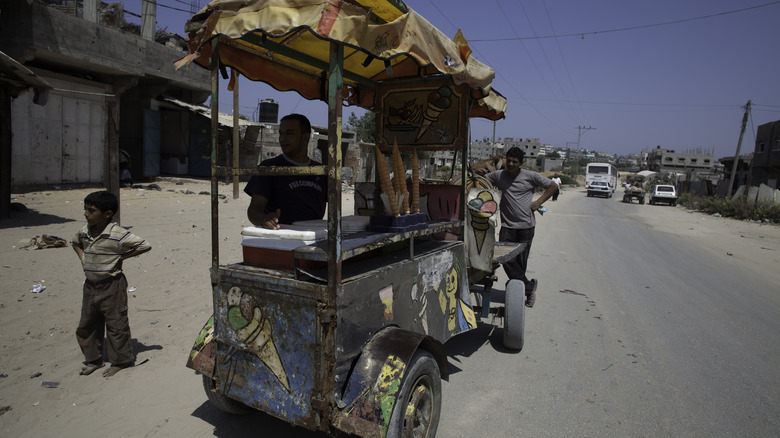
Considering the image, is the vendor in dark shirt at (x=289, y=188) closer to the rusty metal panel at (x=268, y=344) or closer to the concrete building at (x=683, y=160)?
the rusty metal panel at (x=268, y=344)

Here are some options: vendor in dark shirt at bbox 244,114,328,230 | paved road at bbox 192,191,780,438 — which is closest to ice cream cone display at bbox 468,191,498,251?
paved road at bbox 192,191,780,438

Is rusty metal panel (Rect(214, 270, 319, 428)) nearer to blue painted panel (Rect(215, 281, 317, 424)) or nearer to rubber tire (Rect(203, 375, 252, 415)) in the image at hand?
blue painted panel (Rect(215, 281, 317, 424))

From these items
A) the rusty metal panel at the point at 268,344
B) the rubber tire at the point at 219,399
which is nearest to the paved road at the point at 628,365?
the rusty metal panel at the point at 268,344

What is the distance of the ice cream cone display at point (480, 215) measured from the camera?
393 centimetres

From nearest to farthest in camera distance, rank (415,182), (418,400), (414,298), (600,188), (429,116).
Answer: (418,400)
(414,298)
(415,182)
(429,116)
(600,188)

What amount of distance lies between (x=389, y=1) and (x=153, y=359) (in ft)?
11.0

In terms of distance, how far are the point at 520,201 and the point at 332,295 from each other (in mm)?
3515

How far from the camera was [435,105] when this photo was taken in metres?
4.15

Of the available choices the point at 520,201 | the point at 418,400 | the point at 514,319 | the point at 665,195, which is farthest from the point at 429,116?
the point at 665,195

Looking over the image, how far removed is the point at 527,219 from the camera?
16.7ft

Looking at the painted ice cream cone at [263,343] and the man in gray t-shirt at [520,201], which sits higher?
the man in gray t-shirt at [520,201]

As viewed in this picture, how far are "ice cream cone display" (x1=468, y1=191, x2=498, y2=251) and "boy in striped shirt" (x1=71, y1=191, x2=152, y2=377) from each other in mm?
2760

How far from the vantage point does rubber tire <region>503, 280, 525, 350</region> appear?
4090 mm

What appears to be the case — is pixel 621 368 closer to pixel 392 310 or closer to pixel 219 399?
pixel 392 310
